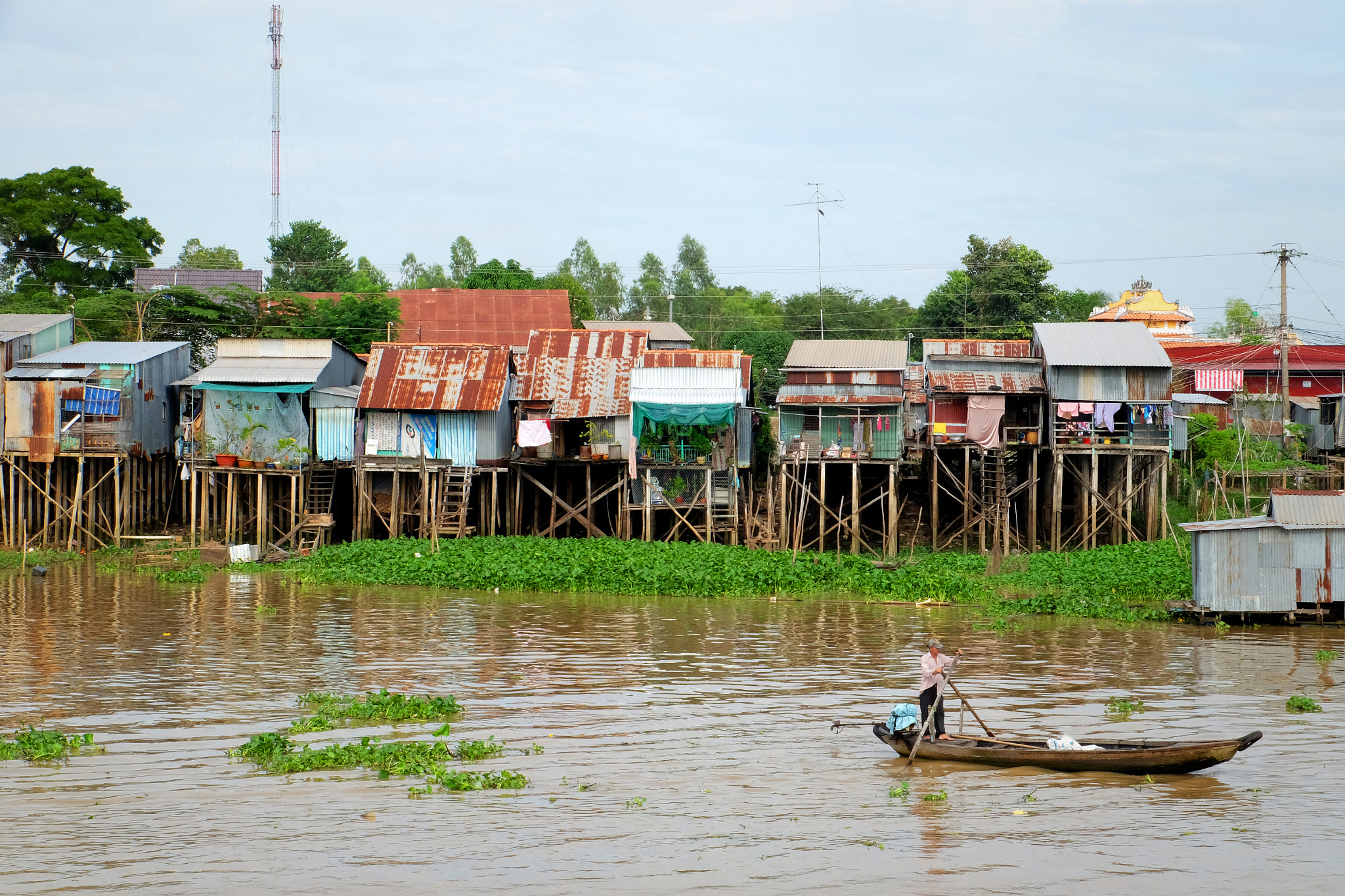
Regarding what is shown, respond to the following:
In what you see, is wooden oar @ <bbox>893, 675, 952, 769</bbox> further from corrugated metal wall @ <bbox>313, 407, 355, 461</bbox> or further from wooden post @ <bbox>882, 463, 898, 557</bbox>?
corrugated metal wall @ <bbox>313, 407, 355, 461</bbox>

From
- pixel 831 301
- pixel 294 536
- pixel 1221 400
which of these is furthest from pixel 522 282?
pixel 1221 400

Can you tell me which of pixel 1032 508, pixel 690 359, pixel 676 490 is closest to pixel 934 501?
Answer: pixel 1032 508

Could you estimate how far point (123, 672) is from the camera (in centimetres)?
1706

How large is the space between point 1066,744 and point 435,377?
2338 cm

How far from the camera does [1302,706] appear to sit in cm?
1530

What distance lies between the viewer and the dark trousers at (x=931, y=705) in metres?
13.0

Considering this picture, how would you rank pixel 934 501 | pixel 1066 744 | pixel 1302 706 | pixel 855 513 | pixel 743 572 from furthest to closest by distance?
1. pixel 934 501
2. pixel 855 513
3. pixel 743 572
4. pixel 1302 706
5. pixel 1066 744

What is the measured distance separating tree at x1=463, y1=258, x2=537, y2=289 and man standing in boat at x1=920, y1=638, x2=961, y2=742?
1522 inches

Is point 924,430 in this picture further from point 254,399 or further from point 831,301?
point 831,301

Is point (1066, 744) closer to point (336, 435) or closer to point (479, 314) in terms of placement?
point (336, 435)

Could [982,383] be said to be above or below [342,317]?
below

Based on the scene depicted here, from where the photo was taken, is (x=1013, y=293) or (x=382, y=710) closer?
(x=382, y=710)

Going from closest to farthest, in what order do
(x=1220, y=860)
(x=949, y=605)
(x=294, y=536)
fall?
(x=1220, y=860) < (x=949, y=605) < (x=294, y=536)

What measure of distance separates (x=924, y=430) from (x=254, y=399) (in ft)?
58.4
